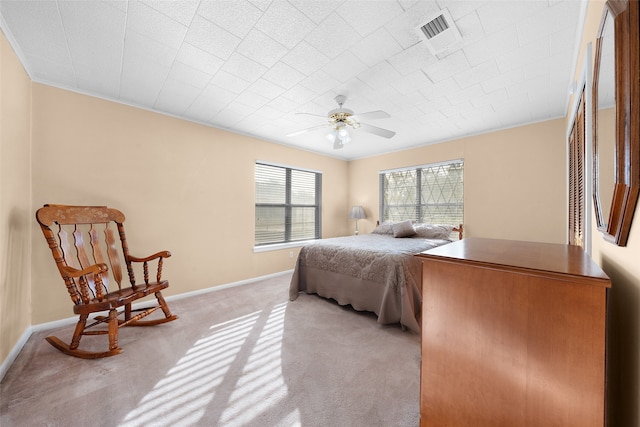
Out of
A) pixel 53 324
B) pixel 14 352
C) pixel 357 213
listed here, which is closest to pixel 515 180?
pixel 357 213

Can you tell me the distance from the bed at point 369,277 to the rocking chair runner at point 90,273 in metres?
1.68

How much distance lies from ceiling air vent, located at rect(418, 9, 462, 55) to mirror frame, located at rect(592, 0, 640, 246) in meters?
1.00

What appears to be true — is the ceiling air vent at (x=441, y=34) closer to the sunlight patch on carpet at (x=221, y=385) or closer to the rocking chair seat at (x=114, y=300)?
the sunlight patch on carpet at (x=221, y=385)

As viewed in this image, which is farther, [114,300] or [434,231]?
[434,231]

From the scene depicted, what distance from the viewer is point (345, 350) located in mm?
2092

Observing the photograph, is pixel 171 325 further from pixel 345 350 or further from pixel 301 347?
pixel 345 350

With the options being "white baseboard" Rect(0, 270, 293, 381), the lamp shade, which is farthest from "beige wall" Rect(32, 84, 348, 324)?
the lamp shade

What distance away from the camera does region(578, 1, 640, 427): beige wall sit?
769mm

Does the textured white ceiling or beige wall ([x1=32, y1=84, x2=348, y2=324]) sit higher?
the textured white ceiling

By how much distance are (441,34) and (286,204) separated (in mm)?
3589

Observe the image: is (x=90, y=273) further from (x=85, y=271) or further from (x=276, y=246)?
(x=276, y=246)

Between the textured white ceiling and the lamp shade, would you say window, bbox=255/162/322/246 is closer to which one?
the lamp shade

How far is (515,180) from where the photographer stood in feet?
12.0

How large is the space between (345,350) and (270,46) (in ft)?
8.35
